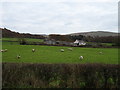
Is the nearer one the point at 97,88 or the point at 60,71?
the point at 97,88

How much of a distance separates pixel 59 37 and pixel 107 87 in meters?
64.9

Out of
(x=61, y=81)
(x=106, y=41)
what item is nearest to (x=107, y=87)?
(x=61, y=81)

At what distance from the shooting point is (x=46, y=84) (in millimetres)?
7078

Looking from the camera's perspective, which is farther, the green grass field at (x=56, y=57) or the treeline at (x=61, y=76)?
the green grass field at (x=56, y=57)

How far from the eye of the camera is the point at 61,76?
738cm

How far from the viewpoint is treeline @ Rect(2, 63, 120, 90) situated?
701 cm

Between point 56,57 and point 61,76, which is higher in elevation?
point 61,76

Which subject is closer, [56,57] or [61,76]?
[61,76]

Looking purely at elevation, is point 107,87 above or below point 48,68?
below

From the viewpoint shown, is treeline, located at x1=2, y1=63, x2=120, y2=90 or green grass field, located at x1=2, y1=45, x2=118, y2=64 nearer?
treeline, located at x1=2, y1=63, x2=120, y2=90

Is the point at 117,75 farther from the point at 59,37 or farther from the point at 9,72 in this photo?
the point at 59,37

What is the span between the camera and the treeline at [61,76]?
23.0ft

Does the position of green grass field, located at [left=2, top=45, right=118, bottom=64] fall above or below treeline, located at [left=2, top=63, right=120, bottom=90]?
below

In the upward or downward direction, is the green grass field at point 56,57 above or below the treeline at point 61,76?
below
